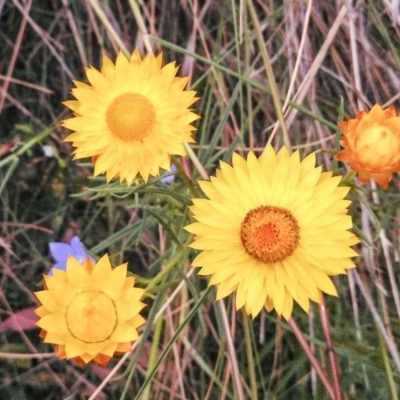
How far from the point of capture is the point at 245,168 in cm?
68

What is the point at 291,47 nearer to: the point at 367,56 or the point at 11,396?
the point at 367,56

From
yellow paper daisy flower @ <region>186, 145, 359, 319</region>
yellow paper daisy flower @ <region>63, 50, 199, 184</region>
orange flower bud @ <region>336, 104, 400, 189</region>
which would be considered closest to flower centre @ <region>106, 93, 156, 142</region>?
yellow paper daisy flower @ <region>63, 50, 199, 184</region>

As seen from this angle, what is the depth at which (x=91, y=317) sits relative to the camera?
0.60 meters

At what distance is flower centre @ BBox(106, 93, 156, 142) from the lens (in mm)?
719

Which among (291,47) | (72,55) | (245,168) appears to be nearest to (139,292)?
(245,168)

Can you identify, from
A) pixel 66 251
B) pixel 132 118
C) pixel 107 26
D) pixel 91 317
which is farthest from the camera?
pixel 66 251

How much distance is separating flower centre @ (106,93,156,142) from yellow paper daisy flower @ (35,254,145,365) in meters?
0.18

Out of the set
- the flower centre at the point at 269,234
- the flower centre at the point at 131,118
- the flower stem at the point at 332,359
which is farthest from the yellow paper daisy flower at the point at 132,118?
the flower stem at the point at 332,359

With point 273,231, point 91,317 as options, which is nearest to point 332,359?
point 273,231

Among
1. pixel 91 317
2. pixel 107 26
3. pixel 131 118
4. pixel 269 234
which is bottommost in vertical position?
pixel 91 317

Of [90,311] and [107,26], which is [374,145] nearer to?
[90,311]

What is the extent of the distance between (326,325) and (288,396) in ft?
1.26

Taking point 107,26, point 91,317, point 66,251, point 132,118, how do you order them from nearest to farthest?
point 91,317 → point 132,118 → point 107,26 → point 66,251

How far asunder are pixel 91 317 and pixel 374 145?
343 millimetres
